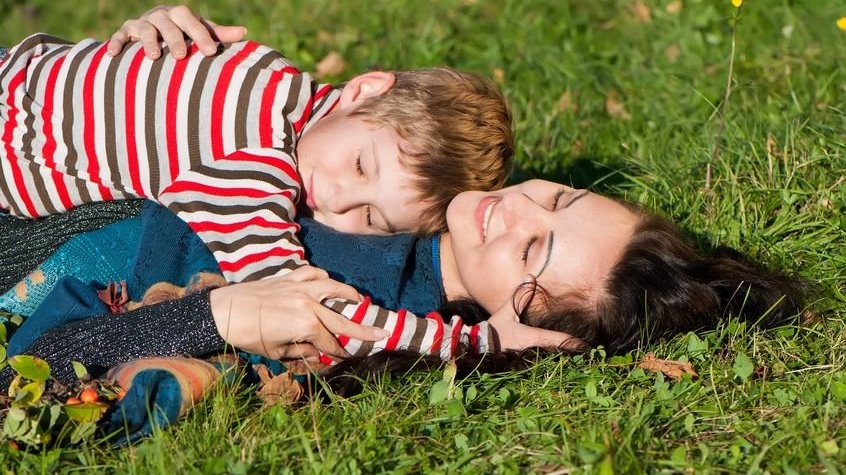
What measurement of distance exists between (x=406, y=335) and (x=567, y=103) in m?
2.55

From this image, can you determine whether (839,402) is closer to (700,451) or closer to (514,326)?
(700,451)

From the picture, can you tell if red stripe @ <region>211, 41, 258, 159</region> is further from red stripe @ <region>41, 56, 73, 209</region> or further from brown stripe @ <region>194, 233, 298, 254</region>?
red stripe @ <region>41, 56, 73, 209</region>

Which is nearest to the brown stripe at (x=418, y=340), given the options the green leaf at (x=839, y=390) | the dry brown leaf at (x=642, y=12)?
the green leaf at (x=839, y=390)

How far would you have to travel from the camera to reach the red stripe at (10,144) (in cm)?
367

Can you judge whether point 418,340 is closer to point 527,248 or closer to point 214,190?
point 527,248

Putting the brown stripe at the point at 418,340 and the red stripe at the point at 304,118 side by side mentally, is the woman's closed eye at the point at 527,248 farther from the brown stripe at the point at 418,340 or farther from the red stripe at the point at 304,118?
the red stripe at the point at 304,118

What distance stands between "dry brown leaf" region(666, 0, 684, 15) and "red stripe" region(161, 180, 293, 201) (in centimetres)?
343

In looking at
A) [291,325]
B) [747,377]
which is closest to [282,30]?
[291,325]

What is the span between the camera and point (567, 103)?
537 cm

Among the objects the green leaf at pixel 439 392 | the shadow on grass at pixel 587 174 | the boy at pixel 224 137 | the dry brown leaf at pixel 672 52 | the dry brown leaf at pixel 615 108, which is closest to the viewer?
the green leaf at pixel 439 392

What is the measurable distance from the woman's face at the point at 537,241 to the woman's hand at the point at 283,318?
18.1 inches

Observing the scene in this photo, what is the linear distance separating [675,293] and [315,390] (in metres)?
1.16

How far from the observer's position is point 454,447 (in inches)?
106

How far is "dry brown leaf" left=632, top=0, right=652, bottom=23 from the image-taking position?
6132mm
